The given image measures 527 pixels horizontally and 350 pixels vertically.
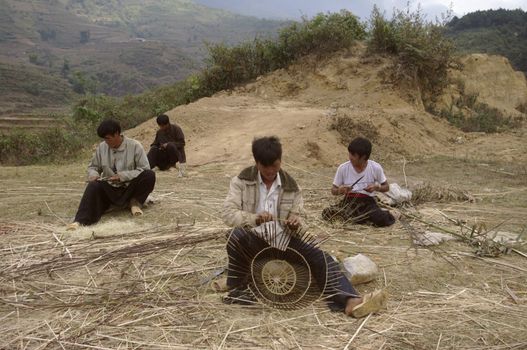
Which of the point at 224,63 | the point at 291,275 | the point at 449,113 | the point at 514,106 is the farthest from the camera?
the point at 514,106

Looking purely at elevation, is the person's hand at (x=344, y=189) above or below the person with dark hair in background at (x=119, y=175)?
above

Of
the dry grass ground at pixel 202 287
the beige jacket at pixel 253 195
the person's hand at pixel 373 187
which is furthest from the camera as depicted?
the person's hand at pixel 373 187

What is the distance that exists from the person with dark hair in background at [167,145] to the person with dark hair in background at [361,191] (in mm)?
3256

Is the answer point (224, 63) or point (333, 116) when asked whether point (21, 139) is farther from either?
point (333, 116)

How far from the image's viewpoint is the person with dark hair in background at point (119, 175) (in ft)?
15.0

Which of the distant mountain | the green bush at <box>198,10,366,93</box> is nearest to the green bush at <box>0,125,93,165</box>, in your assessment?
the green bush at <box>198,10,366,93</box>

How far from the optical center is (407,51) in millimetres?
11438

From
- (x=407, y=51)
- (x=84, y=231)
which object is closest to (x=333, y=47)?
(x=407, y=51)

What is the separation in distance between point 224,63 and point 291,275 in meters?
10.9

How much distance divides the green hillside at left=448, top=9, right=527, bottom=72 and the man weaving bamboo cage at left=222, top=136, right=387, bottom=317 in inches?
822

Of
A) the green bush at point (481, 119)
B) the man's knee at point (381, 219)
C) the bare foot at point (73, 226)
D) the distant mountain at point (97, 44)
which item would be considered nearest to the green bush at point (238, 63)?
the distant mountain at point (97, 44)

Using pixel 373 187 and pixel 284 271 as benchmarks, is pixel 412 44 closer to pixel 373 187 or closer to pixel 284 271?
pixel 373 187

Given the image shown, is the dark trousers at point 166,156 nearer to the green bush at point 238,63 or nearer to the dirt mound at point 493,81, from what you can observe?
the green bush at point 238,63

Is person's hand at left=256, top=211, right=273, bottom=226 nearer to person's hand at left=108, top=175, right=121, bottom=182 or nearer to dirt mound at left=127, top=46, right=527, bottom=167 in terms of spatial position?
person's hand at left=108, top=175, right=121, bottom=182
